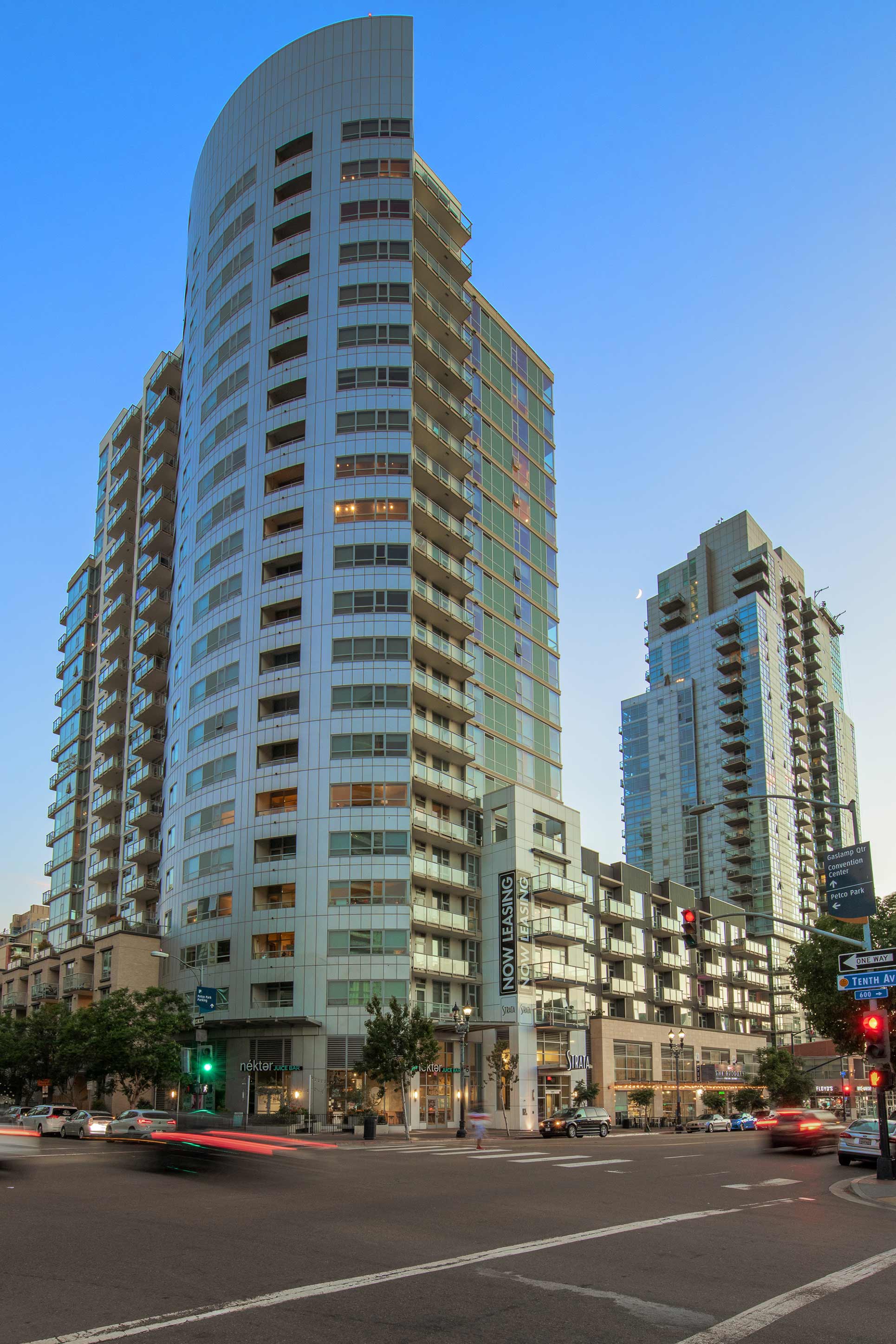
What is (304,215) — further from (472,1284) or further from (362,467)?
(472,1284)

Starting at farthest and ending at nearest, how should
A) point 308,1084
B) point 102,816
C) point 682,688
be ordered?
1. point 682,688
2. point 102,816
3. point 308,1084

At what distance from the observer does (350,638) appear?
6425 centimetres

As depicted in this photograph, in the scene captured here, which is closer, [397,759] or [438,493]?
[397,759]

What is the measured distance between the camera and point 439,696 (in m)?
66.6

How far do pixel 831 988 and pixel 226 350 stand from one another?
5760 cm

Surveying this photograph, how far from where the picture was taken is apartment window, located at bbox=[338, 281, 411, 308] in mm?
70125

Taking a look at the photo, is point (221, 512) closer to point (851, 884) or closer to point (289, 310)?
point (289, 310)

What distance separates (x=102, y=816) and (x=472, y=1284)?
9067 cm

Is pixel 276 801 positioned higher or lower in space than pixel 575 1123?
higher

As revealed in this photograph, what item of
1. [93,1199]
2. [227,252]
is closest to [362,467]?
[227,252]

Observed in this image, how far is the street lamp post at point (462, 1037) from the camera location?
53.2 m

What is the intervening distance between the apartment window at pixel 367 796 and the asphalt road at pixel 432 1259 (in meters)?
37.0

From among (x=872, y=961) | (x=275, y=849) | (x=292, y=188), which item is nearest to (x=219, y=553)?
(x=275, y=849)

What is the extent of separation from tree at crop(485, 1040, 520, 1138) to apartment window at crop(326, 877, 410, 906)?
1125 cm
